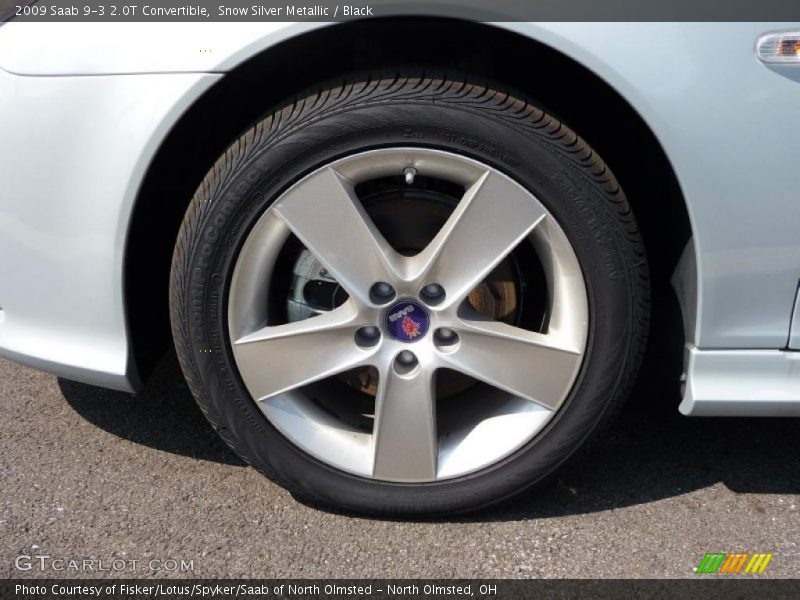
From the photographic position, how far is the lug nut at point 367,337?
6.09 feet

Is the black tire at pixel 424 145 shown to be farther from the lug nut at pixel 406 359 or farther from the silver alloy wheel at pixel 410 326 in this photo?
the lug nut at pixel 406 359

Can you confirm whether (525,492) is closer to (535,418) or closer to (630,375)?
(535,418)

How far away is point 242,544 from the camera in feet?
6.17

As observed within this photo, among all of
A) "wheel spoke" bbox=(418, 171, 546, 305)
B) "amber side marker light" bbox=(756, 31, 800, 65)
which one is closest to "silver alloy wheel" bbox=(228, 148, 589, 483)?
"wheel spoke" bbox=(418, 171, 546, 305)

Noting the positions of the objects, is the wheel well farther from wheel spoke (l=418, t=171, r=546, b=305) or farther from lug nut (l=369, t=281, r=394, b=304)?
lug nut (l=369, t=281, r=394, b=304)

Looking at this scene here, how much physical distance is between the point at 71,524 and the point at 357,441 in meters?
0.71

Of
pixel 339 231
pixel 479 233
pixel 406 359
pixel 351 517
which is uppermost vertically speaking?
pixel 479 233

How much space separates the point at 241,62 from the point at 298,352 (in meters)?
0.65

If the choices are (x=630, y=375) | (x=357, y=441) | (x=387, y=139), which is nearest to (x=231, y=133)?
(x=387, y=139)

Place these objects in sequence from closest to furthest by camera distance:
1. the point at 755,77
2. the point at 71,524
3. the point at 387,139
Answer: the point at 755,77, the point at 387,139, the point at 71,524

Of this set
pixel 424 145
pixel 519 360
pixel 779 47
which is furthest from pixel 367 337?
pixel 779 47

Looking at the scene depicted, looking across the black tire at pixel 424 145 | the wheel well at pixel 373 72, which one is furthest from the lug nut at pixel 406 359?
the wheel well at pixel 373 72

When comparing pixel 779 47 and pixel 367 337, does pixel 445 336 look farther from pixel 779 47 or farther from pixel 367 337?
pixel 779 47

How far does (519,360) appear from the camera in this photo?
1.85 meters
